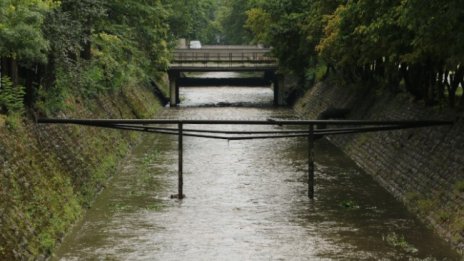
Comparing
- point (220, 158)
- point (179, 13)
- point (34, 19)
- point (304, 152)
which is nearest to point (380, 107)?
point (304, 152)

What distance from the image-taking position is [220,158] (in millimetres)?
38781

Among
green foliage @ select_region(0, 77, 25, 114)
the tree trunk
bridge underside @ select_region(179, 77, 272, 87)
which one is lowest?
bridge underside @ select_region(179, 77, 272, 87)

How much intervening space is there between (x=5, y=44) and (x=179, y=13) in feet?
159

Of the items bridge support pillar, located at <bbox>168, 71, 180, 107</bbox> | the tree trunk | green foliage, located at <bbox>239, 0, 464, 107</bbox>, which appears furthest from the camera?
bridge support pillar, located at <bbox>168, 71, 180, 107</bbox>

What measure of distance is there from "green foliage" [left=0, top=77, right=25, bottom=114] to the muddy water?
4178mm

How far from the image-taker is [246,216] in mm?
25078

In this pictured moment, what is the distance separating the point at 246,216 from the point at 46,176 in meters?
6.62

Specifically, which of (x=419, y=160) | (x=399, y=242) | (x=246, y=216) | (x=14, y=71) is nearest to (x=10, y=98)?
(x=14, y=71)

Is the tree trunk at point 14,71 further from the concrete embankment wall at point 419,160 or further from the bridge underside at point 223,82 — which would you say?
the bridge underside at point 223,82

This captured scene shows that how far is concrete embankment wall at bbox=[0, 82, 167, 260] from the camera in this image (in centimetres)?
1845

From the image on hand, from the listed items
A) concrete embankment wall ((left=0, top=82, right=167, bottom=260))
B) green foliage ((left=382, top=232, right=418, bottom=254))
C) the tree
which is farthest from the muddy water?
the tree

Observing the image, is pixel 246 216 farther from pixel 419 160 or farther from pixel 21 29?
pixel 21 29

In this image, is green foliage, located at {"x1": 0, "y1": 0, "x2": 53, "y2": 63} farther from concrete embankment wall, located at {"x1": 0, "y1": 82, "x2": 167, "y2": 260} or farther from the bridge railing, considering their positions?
the bridge railing

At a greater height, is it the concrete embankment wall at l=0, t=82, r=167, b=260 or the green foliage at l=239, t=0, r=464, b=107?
the green foliage at l=239, t=0, r=464, b=107
